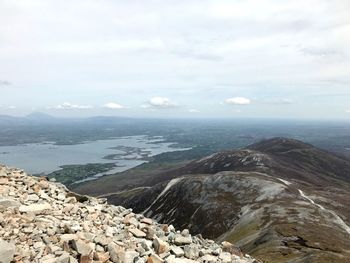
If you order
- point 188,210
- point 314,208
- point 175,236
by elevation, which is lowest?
point 188,210

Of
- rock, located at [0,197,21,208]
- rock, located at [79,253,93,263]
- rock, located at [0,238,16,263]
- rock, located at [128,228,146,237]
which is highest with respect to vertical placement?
rock, located at [0,197,21,208]

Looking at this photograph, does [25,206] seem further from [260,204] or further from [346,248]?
[260,204]

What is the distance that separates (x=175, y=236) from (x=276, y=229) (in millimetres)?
79491

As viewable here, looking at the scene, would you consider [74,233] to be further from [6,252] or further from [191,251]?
[191,251]

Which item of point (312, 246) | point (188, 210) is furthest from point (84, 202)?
point (188, 210)

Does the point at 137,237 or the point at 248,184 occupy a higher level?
the point at 137,237

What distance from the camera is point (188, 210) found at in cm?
17412

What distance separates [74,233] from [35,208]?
13.7 ft

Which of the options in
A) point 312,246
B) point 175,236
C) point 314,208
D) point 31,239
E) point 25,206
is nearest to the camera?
point 31,239

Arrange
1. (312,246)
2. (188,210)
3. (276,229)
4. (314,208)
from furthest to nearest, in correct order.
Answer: (188,210) → (314,208) → (276,229) → (312,246)

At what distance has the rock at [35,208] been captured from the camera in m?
27.2

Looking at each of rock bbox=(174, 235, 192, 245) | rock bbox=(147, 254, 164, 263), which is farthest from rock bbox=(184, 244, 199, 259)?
rock bbox=(147, 254, 164, 263)

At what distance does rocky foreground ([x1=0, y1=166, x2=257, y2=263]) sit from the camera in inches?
916

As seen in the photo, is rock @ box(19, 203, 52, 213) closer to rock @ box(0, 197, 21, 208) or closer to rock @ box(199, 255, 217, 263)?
rock @ box(0, 197, 21, 208)
